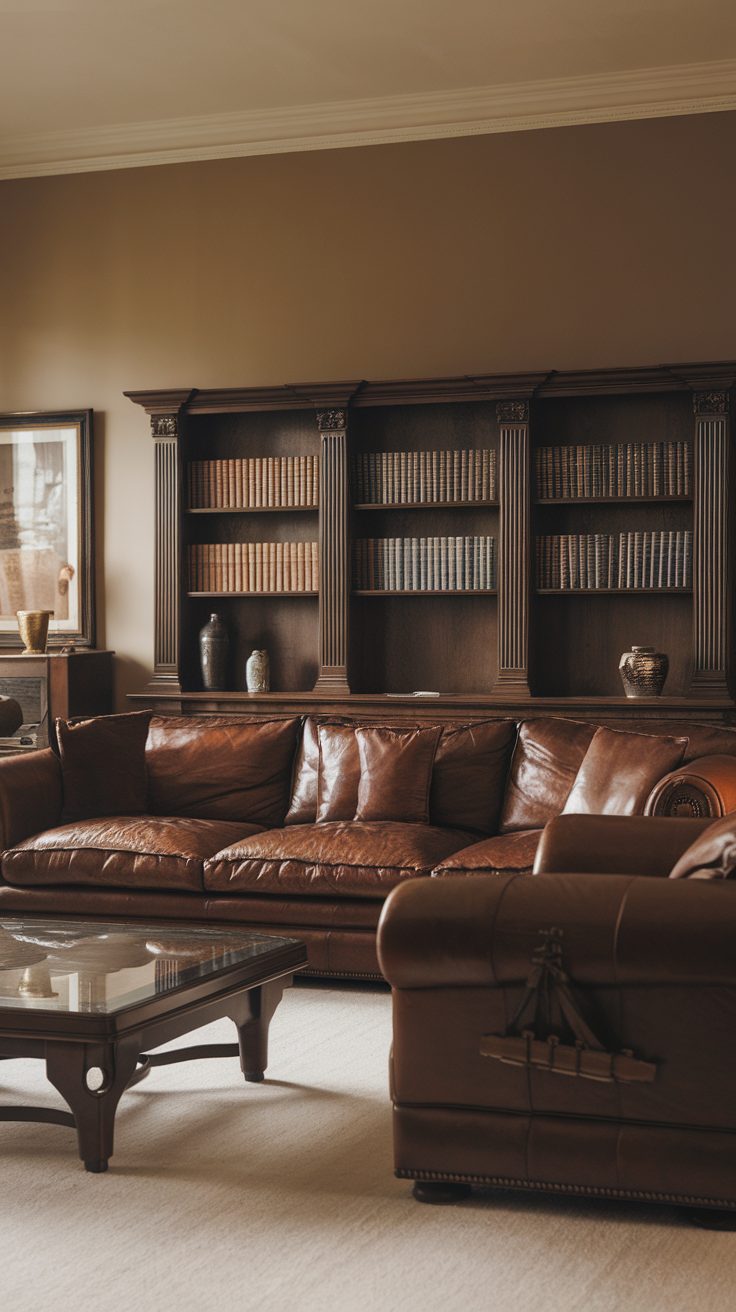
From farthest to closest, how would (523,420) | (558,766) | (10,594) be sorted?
1. (10,594)
2. (523,420)
3. (558,766)

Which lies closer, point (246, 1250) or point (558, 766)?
point (246, 1250)

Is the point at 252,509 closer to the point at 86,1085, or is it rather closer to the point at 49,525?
the point at 49,525

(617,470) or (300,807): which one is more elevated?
(617,470)

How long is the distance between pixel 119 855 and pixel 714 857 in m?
2.41

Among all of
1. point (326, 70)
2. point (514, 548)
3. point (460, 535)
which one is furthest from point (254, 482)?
point (326, 70)

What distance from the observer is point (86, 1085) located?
2639 mm

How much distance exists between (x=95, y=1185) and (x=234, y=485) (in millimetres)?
3826

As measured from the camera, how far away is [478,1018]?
249cm

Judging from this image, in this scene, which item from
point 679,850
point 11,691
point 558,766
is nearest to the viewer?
point 679,850

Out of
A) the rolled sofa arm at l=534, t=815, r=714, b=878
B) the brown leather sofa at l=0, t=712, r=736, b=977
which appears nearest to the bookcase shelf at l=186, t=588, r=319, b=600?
the brown leather sofa at l=0, t=712, r=736, b=977

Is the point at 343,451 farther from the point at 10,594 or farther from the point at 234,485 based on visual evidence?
the point at 10,594

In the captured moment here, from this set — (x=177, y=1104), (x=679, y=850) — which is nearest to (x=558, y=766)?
(x=679, y=850)

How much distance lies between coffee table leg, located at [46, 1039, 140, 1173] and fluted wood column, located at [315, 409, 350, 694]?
10.2 ft

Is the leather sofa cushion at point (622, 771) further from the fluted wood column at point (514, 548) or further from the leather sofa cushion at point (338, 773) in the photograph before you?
the fluted wood column at point (514, 548)
